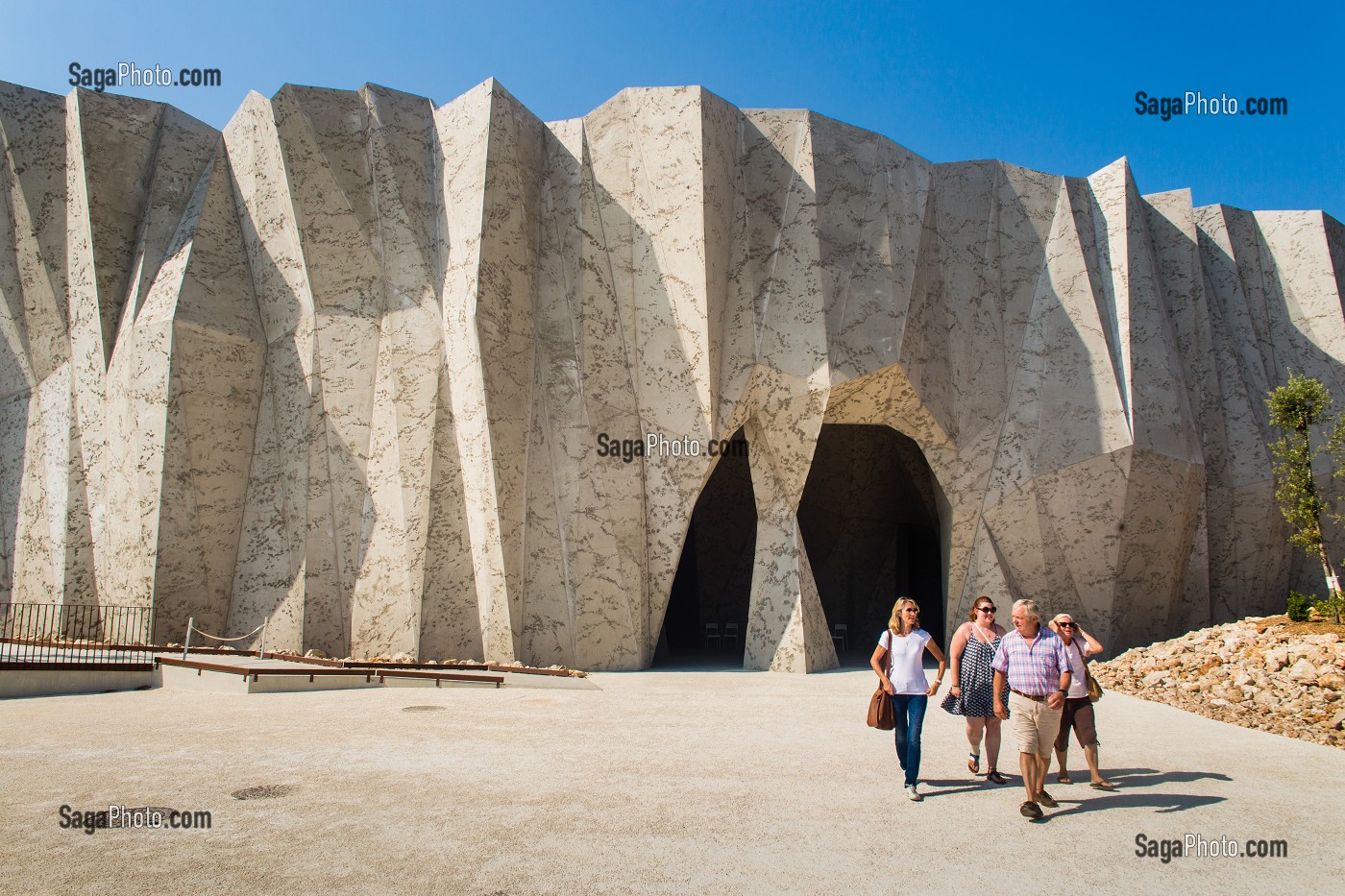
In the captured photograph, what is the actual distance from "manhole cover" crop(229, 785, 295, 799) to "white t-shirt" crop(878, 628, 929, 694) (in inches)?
153

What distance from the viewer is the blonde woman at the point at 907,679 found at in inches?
243

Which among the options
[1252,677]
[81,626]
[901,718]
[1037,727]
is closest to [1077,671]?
[1037,727]

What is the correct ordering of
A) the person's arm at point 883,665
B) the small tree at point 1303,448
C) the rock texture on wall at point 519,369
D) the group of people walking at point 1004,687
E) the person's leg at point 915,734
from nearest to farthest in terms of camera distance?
the group of people walking at point 1004,687 → the person's leg at point 915,734 → the person's arm at point 883,665 → the rock texture on wall at point 519,369 → the small tree at point 1303,448

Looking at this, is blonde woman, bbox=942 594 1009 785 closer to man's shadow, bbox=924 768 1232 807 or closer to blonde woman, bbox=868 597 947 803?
man's shadow, bbox=924 768 1232 807

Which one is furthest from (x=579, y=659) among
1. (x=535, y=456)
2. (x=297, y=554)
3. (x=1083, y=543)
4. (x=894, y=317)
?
(x=1083, y=543)

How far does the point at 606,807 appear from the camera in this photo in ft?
18.6

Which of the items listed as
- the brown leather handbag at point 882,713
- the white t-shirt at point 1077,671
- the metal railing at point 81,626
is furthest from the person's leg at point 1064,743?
the metal railing at point 81,626

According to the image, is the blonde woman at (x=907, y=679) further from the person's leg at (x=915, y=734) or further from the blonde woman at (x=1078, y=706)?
the blonde woman at (x=1078, y=706)

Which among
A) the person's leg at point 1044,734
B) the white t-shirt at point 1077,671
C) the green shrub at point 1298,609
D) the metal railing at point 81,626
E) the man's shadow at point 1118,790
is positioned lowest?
the man's shadow at point 1118,790

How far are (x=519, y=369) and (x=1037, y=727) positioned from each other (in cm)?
1229

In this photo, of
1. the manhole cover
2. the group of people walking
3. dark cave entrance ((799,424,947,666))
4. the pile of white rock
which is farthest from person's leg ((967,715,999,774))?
dark cave entrance ((799,424,947,666))

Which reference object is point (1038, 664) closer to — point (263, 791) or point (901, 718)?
point (901, 718)

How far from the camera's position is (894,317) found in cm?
1780

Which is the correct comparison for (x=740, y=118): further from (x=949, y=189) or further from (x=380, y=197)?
(x=380, y=197)
